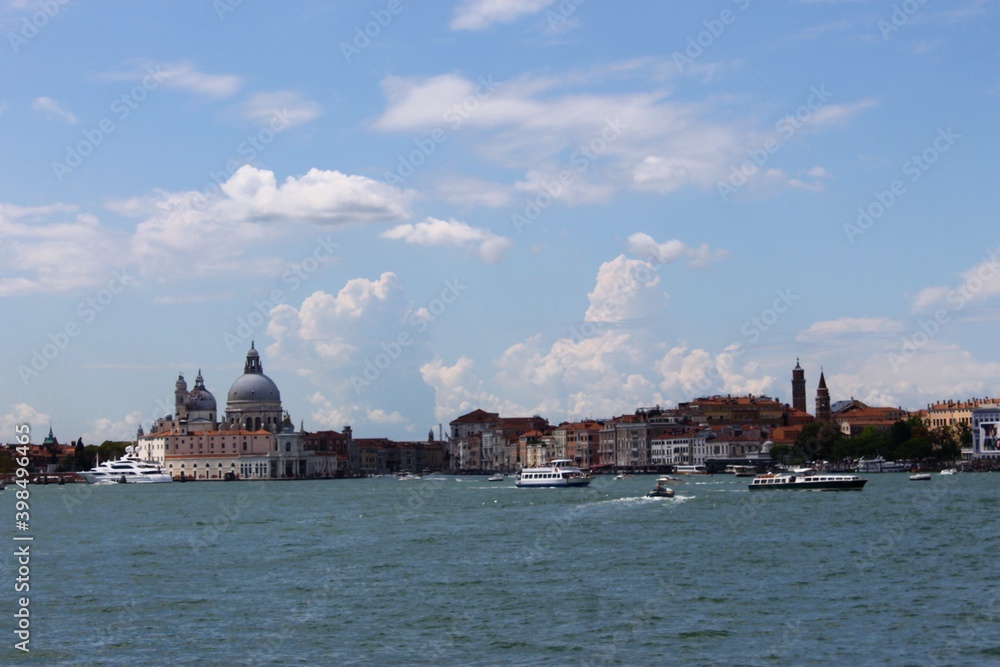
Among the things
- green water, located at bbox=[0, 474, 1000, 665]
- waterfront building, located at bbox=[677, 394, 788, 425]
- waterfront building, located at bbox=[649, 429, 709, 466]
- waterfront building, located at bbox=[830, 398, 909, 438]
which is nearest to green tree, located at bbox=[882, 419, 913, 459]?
waterfront building, located at bbox=[830, 398, 909, 438]

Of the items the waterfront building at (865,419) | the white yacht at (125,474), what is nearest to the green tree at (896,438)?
the waterfront building at (865,419)

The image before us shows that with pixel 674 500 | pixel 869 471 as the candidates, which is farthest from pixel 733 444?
pixel 674 500

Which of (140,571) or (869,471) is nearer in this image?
(140,571)

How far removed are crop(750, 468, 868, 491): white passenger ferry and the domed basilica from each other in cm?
9256

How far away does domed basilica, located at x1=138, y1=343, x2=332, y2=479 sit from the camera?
503ft

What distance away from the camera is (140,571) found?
96.9 ft

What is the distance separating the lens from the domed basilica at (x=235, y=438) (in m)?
153

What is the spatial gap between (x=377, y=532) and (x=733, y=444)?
97.0 meters

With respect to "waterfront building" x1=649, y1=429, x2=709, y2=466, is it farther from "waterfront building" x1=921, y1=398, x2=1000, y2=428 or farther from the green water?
the green water

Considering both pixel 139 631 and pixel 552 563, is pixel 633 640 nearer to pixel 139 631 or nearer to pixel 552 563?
pixel 139 631

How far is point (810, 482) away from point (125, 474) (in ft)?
273

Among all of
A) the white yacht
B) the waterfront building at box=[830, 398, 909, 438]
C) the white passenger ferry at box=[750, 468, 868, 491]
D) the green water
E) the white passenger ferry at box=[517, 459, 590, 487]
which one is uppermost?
the waterfront building at box=[830, 398, 909, 438]

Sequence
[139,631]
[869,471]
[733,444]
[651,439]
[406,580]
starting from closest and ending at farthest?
[139,631] < [406,580] < [869,471] < [733,444] < [651,439]

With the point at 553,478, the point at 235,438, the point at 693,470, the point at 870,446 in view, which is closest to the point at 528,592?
the point at 553,478
